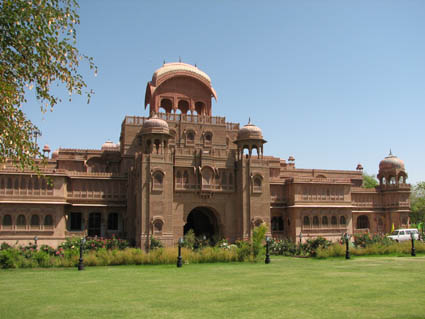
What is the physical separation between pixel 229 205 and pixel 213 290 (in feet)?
73.2

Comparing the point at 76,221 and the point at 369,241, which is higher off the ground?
the point at 76,221

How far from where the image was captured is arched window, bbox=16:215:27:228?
34.9m

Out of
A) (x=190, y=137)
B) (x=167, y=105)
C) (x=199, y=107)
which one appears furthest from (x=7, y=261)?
(x=199, y=107)

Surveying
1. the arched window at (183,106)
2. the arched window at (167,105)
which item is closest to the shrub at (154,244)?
the arched window at (167,105)

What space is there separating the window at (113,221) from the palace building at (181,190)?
87 millimetres

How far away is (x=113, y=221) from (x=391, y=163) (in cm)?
2967

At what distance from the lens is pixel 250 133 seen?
37781 mm

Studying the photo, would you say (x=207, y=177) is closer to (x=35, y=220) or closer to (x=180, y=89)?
(x=180, y=89)

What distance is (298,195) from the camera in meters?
42.2

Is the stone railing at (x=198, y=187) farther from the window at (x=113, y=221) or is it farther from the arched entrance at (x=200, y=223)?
the window at (x=113, y=221)

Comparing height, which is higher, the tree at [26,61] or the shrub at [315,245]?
the tree at [26,61]

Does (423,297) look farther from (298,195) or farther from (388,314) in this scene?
(298,195)

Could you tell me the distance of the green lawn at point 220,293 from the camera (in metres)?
11.5

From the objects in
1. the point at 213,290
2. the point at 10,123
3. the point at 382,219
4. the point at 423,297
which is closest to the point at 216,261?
the point at 213,290
